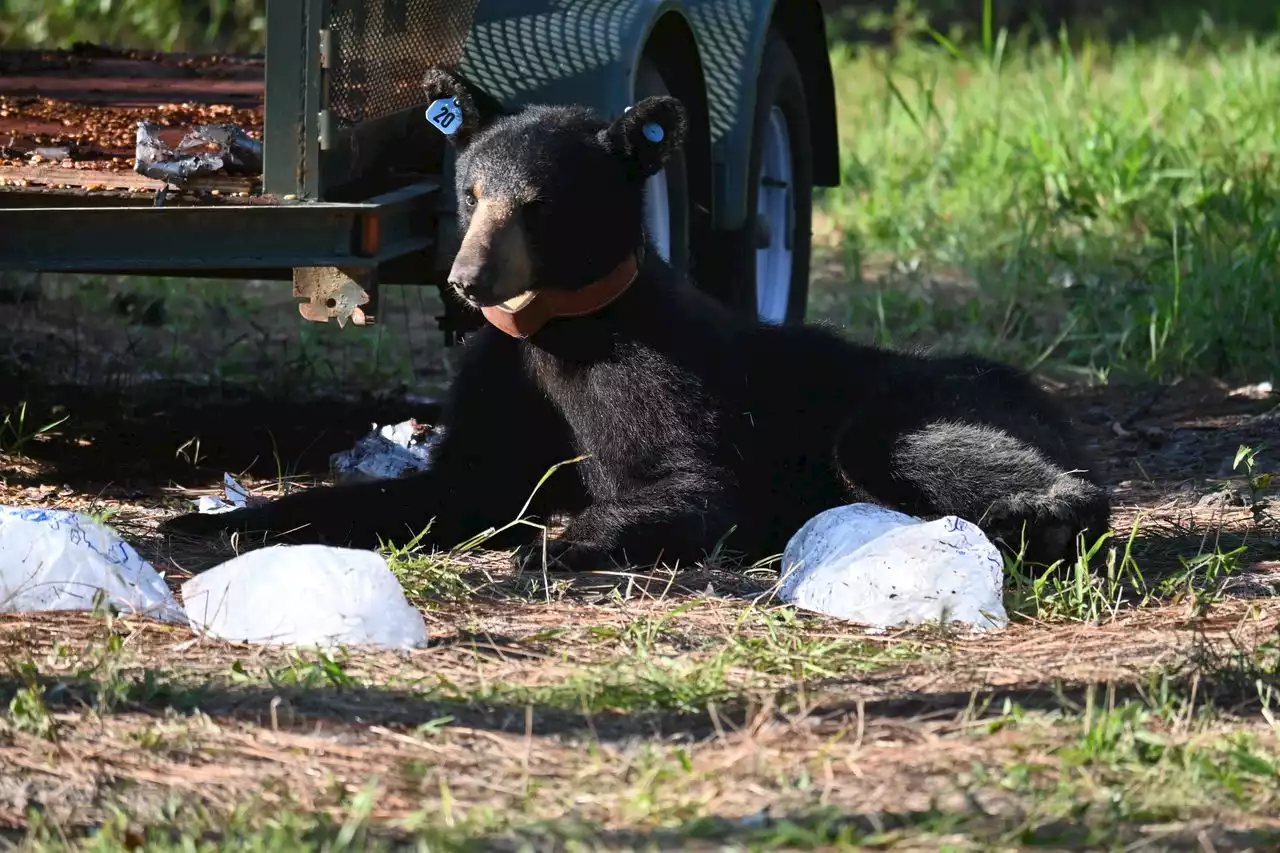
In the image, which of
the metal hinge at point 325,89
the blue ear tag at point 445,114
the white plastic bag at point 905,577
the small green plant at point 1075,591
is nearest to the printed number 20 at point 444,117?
the blue ear tag at point 445,114

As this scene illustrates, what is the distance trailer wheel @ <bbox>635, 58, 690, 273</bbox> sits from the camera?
5.03m

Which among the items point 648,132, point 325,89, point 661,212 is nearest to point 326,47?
point 325,89

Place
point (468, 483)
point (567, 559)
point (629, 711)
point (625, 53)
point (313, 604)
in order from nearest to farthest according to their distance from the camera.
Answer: point (629, 711)
point (313, 604)
point (567, 559)
point (468, 483)
point (625, 53)

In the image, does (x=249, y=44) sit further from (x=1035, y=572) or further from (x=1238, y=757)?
(x=1238, y=757)

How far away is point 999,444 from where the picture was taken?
13.2 ft

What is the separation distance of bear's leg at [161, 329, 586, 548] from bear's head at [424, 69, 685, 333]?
0.99 feet

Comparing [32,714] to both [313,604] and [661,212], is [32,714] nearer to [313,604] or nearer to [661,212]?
[313,604]

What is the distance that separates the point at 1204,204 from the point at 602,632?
529 cm

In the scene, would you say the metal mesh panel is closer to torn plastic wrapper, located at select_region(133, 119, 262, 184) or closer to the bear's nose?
torn plastic wrapper, located at select_region(133, 119, 262, 184)

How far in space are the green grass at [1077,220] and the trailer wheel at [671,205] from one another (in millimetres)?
2048

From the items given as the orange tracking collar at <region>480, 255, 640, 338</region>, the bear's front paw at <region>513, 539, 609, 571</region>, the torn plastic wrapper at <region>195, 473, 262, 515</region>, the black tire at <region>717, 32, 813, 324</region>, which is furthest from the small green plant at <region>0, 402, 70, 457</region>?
the black tire at <region>717, 32, 813, 324</region>

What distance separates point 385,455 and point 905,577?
1.82 m

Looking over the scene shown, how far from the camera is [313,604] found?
3205 mm

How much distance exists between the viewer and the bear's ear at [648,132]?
3.92 metres
